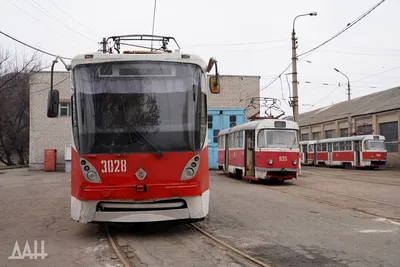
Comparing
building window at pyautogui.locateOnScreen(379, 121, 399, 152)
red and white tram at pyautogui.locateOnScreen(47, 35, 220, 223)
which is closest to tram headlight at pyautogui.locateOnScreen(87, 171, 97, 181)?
red and white tram at pyautogui.locateOnScreen(47, 35, 220, 223)

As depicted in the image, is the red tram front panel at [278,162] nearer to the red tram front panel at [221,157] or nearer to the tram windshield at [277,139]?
the tram windshield at [277,139]

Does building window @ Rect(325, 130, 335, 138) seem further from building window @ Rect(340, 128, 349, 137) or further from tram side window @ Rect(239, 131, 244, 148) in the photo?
tram side window @ Rect(239, 131, 244, 148)

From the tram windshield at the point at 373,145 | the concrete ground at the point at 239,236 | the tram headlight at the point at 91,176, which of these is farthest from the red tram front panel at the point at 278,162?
the tram windshield at the point at 373,145

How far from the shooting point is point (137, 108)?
7.18 m

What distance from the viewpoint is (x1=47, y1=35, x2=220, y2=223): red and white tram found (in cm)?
688

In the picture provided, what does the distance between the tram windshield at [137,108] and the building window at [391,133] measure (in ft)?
115

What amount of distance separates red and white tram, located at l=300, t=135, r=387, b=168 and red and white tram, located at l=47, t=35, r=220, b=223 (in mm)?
29647

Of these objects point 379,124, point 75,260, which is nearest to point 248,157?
point 75,260

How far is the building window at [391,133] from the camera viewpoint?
38.1m

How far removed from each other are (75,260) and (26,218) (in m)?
4.65

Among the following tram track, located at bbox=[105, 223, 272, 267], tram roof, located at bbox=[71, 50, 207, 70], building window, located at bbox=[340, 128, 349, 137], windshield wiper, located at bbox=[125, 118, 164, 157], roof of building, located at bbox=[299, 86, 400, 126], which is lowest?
tram track, located at bbox=[105, 223, 272, 267]

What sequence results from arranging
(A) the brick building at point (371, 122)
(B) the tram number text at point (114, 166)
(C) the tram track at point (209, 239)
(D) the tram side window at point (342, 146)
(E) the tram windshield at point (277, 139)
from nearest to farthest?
(C) the tram track at point (209, 239)
(B) the tram number text at point (114, 166)
(E) the tram windshield at point (277, 139)
(D) the tram side window at point (342, 146)
(A) the brick building at point (371, 122)

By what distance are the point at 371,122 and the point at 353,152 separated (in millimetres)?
8248

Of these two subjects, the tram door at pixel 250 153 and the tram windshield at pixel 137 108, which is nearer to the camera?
the tram windshield at pixel 137 108
